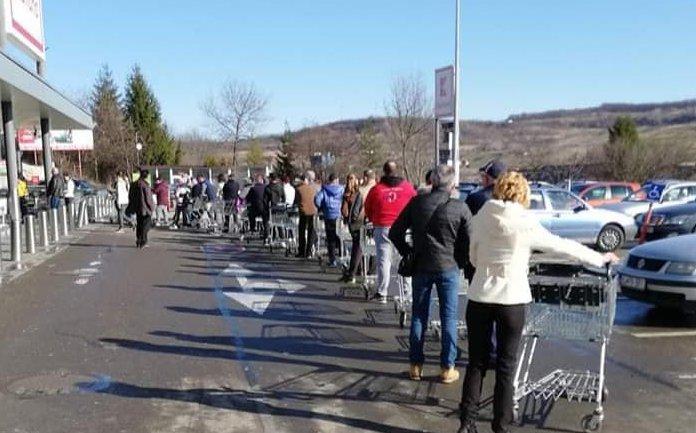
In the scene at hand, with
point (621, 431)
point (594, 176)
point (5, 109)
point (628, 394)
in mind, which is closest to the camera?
point (621, 431)

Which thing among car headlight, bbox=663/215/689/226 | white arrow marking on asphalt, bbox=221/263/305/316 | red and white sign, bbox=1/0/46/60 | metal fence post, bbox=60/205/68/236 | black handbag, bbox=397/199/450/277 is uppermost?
red and white sign, bbox=1/0/46/60

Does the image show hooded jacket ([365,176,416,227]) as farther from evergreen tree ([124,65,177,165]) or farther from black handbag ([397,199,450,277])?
evergreen tree ([124,65,177,165])

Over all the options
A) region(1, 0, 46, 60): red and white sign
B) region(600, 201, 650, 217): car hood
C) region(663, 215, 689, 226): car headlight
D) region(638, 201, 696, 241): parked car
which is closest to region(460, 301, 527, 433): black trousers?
region(638, 201, 696, 241): parked car

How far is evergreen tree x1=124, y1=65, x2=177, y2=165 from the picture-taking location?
73625 mm

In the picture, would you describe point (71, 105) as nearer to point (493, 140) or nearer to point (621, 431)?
point (621, 431)

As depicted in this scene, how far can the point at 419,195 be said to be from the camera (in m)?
6.90

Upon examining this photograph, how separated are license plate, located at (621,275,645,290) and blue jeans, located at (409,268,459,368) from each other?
3.76 m

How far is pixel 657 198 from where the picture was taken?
74.1ft

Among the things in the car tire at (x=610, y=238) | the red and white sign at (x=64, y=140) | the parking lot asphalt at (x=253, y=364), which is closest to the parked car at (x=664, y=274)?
the parking lot asphalt at (x=253, y=364)

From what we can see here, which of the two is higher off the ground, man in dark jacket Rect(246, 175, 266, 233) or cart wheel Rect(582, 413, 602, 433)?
man in dark jacket Rect(246, 175, 266, 233)

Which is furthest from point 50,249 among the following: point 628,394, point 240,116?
point 240,116

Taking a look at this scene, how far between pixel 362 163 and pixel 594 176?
1946cm

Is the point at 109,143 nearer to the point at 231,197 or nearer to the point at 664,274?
the point at 231,197

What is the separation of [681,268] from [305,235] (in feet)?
29.1
